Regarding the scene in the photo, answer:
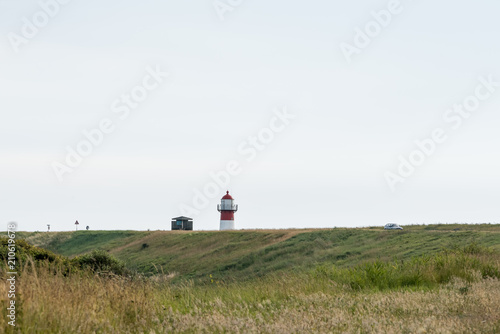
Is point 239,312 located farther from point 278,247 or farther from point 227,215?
point 227,215

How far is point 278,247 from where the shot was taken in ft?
161

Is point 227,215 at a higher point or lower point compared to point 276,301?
higher

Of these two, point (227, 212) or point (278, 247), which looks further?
point (227, 212)

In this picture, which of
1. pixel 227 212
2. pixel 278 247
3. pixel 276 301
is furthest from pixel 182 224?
pixel 276 301

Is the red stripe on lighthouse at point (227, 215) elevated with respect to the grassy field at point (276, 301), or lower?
elevated

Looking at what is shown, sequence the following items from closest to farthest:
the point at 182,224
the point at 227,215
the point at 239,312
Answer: the point at 239,312 < the point at 227,215 < the point at 182,224

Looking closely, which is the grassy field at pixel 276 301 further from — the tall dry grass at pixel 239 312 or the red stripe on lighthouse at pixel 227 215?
the red stripe on lighthouse at pixel 227 215

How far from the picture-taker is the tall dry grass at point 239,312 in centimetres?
827

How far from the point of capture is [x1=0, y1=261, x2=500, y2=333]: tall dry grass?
8.27 metres

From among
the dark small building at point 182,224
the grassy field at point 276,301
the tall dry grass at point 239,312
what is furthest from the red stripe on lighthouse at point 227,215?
the tall dry grass at point 239,312

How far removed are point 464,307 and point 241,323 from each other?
4.54 meters

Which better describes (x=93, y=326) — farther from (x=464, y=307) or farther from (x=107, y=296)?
(x=464, y=307)

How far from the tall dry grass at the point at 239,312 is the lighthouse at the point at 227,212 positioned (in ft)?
205

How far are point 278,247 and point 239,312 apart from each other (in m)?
39.6
